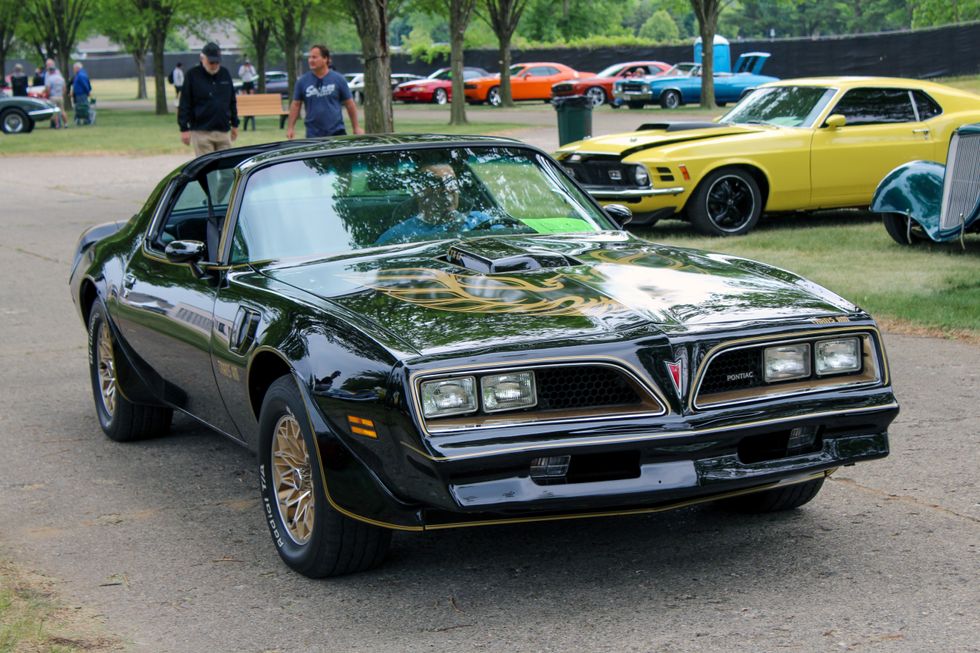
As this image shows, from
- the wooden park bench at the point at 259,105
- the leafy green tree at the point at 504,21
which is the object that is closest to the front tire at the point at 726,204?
the wooden park bench at the point at 259,105

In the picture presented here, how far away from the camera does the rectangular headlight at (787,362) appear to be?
4328 mm

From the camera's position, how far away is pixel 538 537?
193 inches

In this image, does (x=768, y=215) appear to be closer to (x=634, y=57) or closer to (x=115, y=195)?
(x=115, y=195)

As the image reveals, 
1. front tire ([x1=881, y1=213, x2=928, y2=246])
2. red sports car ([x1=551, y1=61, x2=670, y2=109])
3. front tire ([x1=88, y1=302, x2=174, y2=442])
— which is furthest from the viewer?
red sports car ([x1=551, y1=61, x2=670, y2=109])

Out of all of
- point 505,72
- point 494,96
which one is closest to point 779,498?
point 505,72

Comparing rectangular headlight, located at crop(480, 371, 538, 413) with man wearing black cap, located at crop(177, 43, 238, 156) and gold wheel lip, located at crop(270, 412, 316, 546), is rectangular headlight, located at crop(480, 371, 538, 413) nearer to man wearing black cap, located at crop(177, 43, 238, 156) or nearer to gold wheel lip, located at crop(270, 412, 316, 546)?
gold wheel lip, located at crop(270, 412, 316, 546)

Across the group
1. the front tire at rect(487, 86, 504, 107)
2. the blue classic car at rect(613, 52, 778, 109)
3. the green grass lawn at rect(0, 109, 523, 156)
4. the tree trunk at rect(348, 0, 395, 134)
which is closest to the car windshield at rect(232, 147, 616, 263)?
the tree trunk at rect(348, 0, 395, 134)

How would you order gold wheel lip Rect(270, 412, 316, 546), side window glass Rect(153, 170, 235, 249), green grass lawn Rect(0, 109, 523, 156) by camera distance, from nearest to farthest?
1. gold wheel lip Rect(270, 412, 316, 546)
2. side window glass Rect(153, 170, 235, 249)
3. green grass lawn Rect(0, 109, 523, 156)

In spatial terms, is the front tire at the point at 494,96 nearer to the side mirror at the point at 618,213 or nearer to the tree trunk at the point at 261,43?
the tree trunk at the point at 261,43

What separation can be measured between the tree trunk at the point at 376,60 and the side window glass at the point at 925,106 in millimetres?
6082

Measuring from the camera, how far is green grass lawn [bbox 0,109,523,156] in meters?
28.7

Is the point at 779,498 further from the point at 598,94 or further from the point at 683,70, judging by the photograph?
the point at 683,70

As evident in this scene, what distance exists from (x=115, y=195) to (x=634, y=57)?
4200 cm

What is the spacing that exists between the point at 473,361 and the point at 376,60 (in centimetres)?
1282
